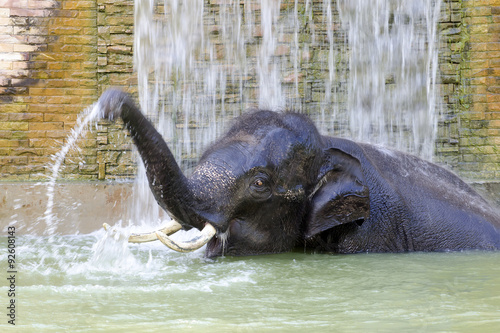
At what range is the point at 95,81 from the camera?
710cm

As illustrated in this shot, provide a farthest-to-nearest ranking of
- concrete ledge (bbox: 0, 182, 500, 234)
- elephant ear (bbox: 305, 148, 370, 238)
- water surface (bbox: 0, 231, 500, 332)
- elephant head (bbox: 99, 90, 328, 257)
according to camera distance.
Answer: concrete ledge (bbox: 0, 182, 500, 234), elephant ear (bbox: 305, 148, 370, 238), elephant head (bbox: 99, 90, 328, 257), water surface (bbox: 0, 231, 500, 332)

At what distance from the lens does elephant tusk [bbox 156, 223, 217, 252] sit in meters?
3.40

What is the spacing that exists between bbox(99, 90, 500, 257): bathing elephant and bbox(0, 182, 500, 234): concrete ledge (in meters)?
1.96

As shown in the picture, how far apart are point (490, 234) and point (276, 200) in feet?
5.07

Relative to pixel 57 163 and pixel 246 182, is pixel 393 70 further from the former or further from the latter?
pixel 246 182

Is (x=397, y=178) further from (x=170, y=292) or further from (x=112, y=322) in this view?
(x=112, y=322)

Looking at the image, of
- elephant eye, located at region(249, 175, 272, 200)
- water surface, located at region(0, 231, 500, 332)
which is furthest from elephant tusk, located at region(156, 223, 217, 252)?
elephant eye, located at region(249, 175, 272, 200)

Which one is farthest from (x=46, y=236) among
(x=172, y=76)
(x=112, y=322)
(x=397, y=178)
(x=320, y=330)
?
(x=320, y=330)

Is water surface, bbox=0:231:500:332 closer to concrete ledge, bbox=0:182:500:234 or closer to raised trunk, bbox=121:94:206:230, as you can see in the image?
raised trunk, bbox=121:94:206:230

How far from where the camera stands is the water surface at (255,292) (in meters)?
2.32

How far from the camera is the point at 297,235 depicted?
13.5 feet

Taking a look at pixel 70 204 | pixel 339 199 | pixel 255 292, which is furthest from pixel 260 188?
pixel 70 204

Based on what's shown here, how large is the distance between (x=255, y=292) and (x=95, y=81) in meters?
4.79

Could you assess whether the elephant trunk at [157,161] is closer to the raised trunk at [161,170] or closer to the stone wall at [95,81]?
the raised trunk at [161,170]
